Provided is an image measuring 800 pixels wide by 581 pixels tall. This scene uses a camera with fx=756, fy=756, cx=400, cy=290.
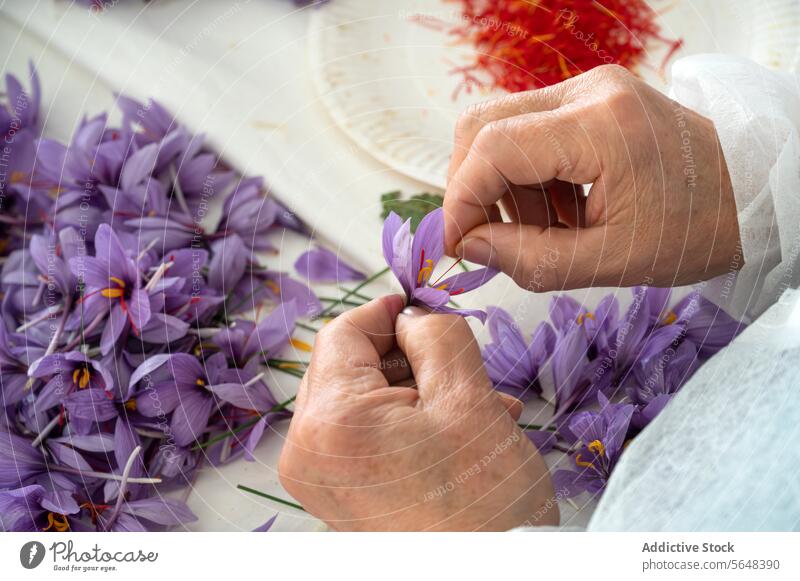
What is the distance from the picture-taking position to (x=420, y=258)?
40 cm

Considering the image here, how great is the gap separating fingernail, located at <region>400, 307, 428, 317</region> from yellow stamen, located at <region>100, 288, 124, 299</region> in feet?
0.59

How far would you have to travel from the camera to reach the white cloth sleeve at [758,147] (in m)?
0.43

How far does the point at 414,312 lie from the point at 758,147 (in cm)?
22

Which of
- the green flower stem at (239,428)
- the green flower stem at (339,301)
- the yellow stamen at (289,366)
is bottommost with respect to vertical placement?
the green flower stem at (239,428)

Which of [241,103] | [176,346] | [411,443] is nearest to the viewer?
[411,443]

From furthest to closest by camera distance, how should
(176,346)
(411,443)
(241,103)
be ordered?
(241,103), (176,346), (411,443)

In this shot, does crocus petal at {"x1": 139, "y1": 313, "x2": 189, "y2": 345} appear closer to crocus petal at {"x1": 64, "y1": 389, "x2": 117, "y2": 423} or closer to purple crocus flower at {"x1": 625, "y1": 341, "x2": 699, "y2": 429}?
crocus petal at {"x1": 64, "y1": 389, "x2": 117, "y2": 423}

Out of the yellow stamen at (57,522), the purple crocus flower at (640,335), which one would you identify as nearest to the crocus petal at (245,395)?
the yellow stamen at (57,522)

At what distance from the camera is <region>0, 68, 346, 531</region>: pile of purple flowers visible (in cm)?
43

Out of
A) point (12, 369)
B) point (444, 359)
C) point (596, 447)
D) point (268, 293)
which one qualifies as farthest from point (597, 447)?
point (12, 369)

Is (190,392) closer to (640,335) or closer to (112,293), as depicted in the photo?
(112,293)

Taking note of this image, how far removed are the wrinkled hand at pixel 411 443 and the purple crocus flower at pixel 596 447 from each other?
4 cm

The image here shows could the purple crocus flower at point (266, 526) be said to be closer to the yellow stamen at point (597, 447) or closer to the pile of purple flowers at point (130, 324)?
the pile of purple flowers at point (130, 324)
